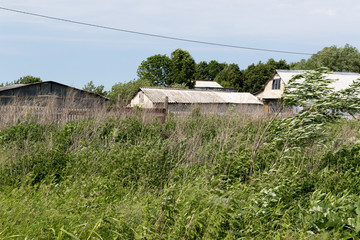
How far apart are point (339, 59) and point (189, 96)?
29340mm

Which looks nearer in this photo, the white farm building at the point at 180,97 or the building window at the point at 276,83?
the white farm building at the point at 180,97

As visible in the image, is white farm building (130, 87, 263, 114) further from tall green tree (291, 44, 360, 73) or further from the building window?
tall green tree (291, 44, 360, 73)

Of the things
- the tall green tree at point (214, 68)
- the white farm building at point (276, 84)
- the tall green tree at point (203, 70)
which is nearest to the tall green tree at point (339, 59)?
the white farm building at point (276, 84)

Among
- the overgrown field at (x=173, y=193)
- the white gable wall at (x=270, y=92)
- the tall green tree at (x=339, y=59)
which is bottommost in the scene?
the overgrown field at (x=173, y=193)

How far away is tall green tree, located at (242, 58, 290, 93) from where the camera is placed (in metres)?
53.4

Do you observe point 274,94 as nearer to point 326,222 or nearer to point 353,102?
point 353,102

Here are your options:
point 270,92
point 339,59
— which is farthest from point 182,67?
point 339,59

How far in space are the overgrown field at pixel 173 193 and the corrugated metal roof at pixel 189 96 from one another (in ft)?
67.6

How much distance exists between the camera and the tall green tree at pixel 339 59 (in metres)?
49.1

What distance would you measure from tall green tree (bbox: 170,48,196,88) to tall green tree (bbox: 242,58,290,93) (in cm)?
932

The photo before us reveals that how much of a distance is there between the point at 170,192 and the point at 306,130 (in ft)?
11.3

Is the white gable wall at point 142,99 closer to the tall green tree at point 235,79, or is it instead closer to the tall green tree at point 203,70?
the tall green tree at point 235,79

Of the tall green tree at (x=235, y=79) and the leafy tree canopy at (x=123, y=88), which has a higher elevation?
the tall green tree at (x=235, y=79)

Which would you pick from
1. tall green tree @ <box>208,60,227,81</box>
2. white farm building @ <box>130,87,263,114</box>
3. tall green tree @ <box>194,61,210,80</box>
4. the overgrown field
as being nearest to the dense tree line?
white farm building @ <box>130,87,263,114</box>
